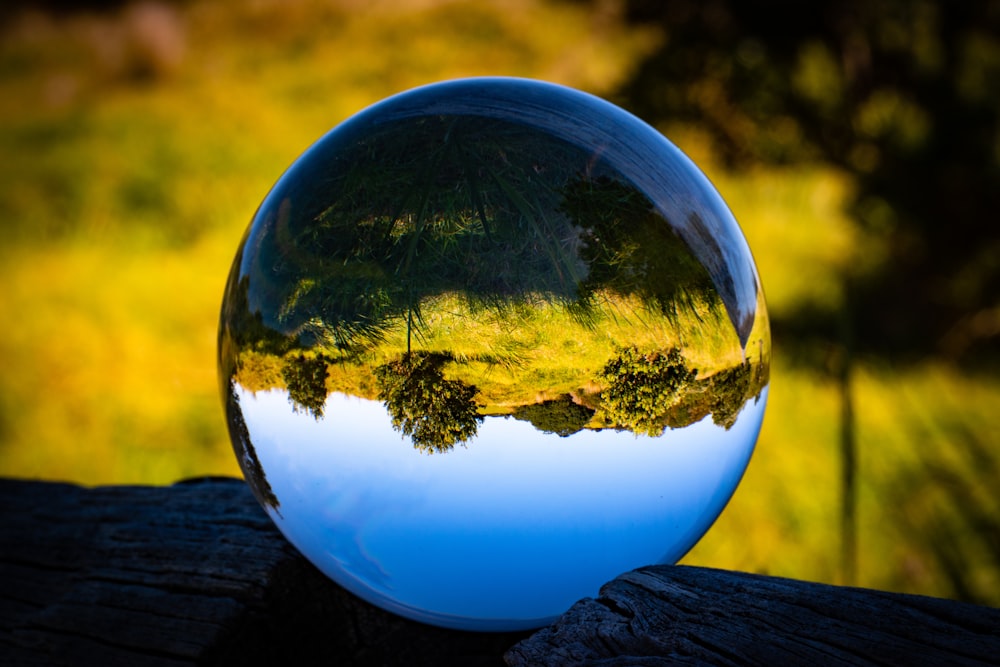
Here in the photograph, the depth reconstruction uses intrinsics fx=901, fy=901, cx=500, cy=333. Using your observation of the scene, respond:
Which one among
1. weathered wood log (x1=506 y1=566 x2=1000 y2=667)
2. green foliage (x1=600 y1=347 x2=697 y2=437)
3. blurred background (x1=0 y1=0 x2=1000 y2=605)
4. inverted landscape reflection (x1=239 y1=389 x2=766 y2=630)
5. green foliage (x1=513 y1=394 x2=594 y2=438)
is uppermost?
blurred background (x1=0 y1=0 x2=1000 y2=605)

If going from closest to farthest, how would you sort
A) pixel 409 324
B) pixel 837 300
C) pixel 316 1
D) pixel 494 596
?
pixel 409 324
pixel 494 596
pixel 837 300
pixel 316 1

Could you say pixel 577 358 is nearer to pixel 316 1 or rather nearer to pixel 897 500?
pixel 897 500

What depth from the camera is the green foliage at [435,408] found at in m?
1.06

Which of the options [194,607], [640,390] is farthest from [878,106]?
[194,607]

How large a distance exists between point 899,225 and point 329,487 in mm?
3004

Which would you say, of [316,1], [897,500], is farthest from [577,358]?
[316,1]

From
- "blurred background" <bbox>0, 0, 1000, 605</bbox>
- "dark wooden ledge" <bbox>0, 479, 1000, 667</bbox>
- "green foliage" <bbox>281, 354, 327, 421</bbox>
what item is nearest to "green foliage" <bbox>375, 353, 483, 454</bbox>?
"green foliage" <bbox>281, 354, 327, 421</bbox>

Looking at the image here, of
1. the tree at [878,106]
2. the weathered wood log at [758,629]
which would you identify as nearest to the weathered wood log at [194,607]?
the weathered wood log at [758,629]

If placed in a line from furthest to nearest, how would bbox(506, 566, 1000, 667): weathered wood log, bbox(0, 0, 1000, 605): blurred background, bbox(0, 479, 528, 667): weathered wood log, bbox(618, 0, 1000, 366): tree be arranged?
bbox(618, 0, 1000, 366): tree < bbox(0, 0, 1000, 605): blurred background < bbox(0, 479, 528, 667): weathered wood log < bbox(506, 566, 1000, 667): weathered wood log

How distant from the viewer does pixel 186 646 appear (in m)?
1.33

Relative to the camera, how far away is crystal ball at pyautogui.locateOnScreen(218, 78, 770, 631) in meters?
1.07

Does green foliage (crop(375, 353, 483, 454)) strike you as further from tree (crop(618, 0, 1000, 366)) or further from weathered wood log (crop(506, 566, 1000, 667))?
tree (crop(618, 0, 1000, 366))

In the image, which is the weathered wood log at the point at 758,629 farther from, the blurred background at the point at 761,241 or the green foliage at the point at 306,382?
the blurred background at the point at 761,241

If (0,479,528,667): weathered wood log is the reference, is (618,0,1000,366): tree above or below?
above
